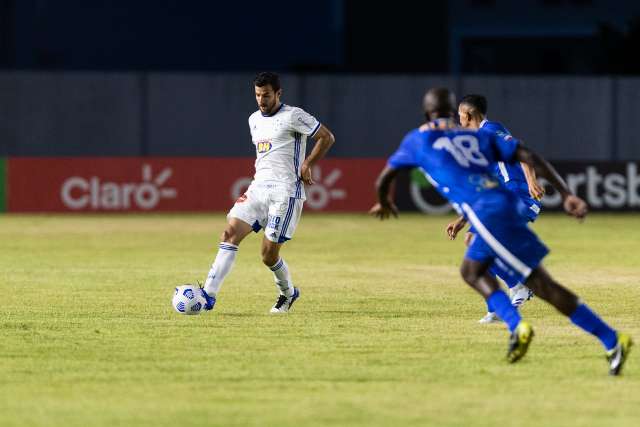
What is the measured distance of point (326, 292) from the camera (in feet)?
49.3

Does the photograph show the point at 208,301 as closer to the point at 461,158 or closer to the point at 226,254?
the point at 226,254

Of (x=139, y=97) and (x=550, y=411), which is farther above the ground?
(x=550, y=411)

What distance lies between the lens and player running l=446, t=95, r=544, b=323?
38.9 feet

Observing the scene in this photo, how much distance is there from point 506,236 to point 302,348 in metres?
1.93

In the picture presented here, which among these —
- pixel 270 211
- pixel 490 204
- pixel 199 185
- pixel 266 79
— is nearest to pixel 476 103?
pixel 266 79

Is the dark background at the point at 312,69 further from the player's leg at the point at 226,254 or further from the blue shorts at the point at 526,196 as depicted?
the player's leg at the point at 226,254

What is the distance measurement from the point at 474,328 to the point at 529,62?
51276 millimetres

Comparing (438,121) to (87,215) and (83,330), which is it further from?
(87,215)

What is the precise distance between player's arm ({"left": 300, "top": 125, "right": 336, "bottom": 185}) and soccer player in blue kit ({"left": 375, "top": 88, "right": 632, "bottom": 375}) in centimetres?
307

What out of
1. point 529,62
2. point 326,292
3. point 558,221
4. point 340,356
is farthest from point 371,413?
point 529,62

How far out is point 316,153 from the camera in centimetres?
1295

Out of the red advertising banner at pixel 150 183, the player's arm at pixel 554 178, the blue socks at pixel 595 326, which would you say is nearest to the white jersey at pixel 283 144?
the player's arm at pixel 554 178

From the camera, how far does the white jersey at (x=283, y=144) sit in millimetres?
12922

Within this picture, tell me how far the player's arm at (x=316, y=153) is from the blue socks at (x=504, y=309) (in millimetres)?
3574
